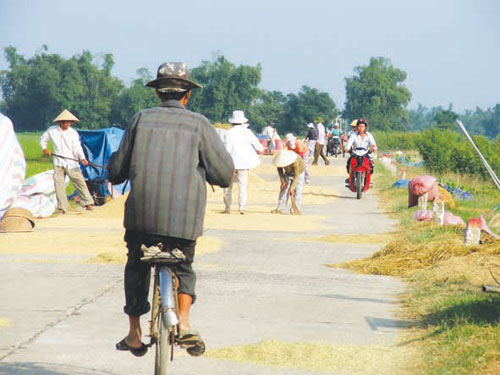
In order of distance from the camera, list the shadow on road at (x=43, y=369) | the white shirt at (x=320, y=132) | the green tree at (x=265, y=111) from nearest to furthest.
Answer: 1. the shadow on road at (x=43, y=369)
2. the white shirt at (x=320, y=132)
3. the green tree at (x=265, y=111)

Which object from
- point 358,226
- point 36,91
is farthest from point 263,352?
point 36,91

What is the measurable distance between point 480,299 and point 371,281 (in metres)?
2.59

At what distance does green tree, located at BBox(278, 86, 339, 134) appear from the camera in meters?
179

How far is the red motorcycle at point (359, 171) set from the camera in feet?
83.1

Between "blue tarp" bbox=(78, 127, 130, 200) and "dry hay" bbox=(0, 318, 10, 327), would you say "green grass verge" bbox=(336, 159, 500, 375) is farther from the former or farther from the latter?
"blue tarp" bbox=(78, 127, 130, 200)

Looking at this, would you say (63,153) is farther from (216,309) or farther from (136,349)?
(136,349)

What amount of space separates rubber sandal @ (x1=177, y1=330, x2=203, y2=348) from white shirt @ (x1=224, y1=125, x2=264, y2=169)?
14788 mm

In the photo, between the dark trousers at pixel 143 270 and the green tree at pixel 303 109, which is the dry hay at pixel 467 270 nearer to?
the dark trousers at pixel 143 270

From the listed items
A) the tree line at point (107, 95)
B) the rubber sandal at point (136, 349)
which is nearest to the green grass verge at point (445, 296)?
the rubber sandal at point (136, 349)

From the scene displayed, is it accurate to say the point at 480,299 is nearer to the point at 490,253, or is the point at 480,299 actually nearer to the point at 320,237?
the point at 490,253

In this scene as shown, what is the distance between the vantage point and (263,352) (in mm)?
7828

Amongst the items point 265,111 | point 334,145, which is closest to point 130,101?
point 265,111

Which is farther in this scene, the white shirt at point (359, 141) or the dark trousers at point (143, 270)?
the white shirt at point (359, 141)

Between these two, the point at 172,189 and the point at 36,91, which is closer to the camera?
the point at 172,189
